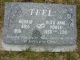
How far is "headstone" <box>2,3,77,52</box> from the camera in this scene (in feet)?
9.18

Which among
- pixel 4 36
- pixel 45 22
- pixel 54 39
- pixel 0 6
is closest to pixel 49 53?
pixel 54 39

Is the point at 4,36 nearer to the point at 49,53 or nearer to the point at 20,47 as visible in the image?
the point at 20,47

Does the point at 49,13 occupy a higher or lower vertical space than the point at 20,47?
higher

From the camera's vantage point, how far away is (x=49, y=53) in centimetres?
279

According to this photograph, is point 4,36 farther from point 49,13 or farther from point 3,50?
point 49,13

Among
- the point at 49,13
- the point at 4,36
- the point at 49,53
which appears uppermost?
the point at 49,13

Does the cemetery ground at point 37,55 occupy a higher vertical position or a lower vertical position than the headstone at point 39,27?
lower

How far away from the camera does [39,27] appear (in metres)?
2.83

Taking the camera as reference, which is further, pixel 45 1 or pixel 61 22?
pixel 45 1

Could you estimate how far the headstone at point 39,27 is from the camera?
2.80 m

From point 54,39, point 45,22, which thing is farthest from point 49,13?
point 54,39

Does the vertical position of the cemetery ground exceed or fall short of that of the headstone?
it falls short

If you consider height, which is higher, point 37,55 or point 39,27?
point 39,27

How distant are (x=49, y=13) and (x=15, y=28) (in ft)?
1.33
